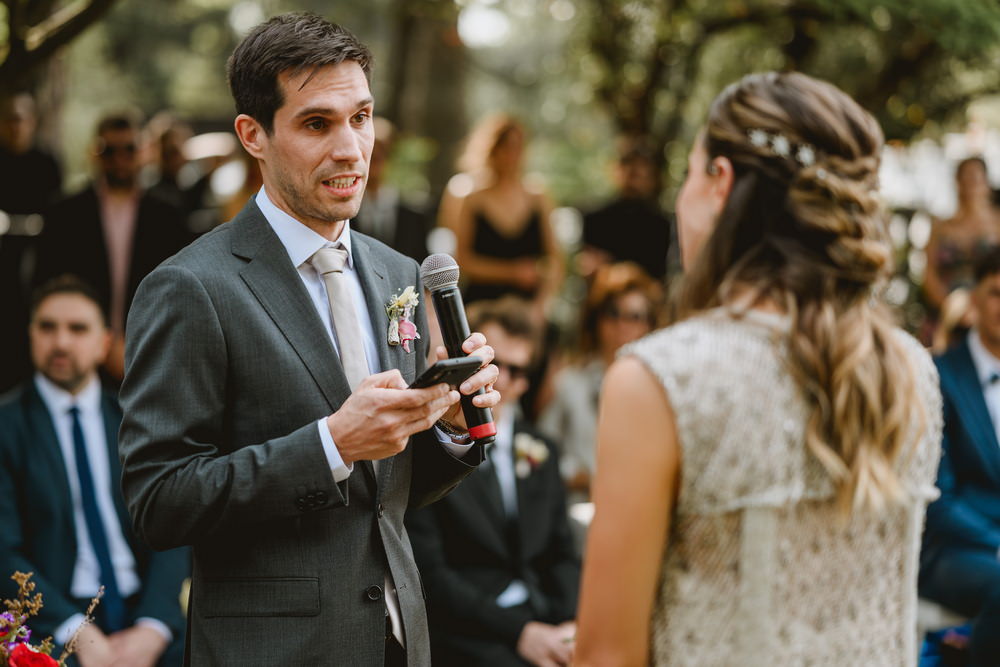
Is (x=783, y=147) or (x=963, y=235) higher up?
(x=783, y=147)

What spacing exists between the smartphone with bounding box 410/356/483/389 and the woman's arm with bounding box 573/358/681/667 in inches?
12.4

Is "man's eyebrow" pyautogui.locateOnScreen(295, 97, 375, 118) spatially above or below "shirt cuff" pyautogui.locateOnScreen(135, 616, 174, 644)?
above

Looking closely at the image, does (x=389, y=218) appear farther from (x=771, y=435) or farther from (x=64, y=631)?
(x=771, y=435)

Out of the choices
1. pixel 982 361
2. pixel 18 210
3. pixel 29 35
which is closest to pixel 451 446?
pixel 29 35

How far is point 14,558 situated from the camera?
370cm

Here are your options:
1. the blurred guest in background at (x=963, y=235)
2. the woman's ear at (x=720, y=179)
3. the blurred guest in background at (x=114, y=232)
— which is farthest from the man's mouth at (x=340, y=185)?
the blurred guest in background at (x=963, y=235)

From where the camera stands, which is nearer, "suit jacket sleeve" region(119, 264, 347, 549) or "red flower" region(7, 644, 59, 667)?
"suit jacket sleeve" region(119, 264, 347, 549)

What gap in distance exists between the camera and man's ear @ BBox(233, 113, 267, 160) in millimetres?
2434

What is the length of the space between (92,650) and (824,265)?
2859mm

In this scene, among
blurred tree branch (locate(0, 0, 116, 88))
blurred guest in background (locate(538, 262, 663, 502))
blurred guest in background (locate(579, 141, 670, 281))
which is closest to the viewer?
blurred tree branch (locate(0, 0, 116, 88))

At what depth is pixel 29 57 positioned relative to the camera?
3840 millimetres

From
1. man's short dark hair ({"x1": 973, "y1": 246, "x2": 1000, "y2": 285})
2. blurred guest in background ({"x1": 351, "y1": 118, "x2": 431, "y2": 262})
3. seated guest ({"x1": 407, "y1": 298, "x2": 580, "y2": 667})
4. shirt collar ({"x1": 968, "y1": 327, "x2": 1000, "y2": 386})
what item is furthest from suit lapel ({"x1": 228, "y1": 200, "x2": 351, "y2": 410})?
blurred guest in background ({"x1": 351, "y1": 118, "x2": 431, "y2": 262})

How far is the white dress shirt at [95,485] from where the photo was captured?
13.0 feet

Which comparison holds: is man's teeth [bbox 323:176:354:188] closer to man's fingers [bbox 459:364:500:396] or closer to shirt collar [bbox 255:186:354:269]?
shirt collar [bbox 255:186:354:269]
